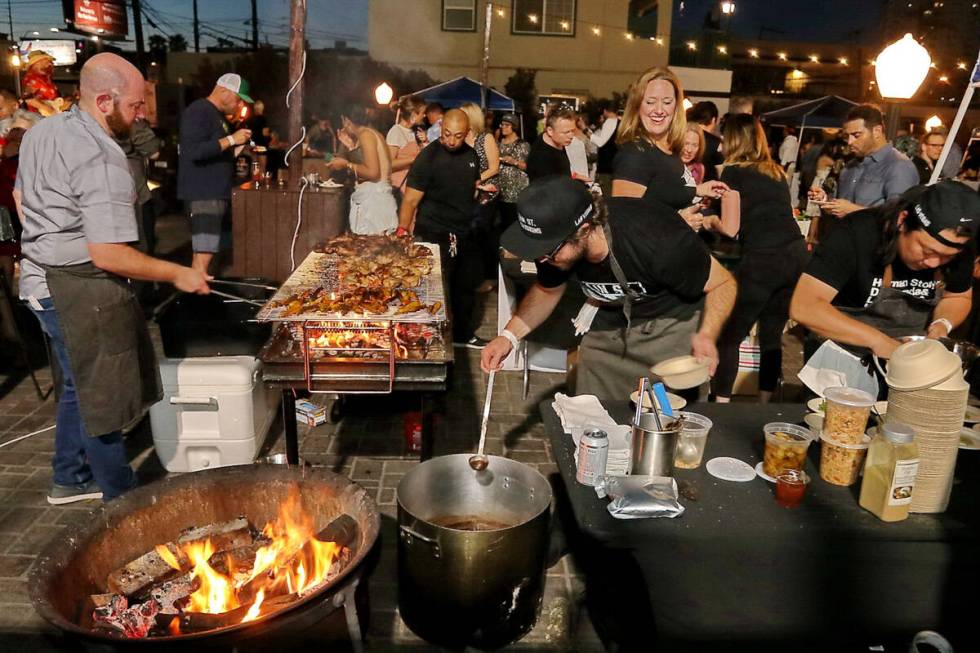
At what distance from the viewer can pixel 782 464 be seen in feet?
8.16

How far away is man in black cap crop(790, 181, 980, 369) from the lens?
292 centimetres

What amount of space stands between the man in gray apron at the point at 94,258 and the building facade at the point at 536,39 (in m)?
25.3

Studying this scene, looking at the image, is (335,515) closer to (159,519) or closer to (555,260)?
(159,519)

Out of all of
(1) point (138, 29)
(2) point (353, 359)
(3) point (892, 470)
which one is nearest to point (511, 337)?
(2) point (353, 359)

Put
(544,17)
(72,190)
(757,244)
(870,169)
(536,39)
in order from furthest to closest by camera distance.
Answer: (536,39), (544,17), (870,169), (757,244), (72,190)

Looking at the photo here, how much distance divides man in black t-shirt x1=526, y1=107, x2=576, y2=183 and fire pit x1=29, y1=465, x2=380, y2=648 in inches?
237

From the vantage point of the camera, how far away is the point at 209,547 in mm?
2902

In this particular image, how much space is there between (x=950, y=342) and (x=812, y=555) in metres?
1.36

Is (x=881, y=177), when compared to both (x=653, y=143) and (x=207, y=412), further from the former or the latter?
(x=207, y=412)

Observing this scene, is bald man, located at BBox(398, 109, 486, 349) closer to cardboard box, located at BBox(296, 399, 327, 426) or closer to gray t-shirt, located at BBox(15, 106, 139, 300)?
cardboard box, located at BBox(296, 399, 327, 426)

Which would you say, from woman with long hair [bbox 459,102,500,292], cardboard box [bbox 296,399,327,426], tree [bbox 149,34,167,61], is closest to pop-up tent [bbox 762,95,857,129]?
woman with long hair [bbox 459,102,500,292]

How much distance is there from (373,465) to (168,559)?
2.13 meters

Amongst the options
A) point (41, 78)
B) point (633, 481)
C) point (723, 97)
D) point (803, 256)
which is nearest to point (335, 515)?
point (633, 481)

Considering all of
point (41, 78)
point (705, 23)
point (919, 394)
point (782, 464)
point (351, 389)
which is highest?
point (705, 23)
